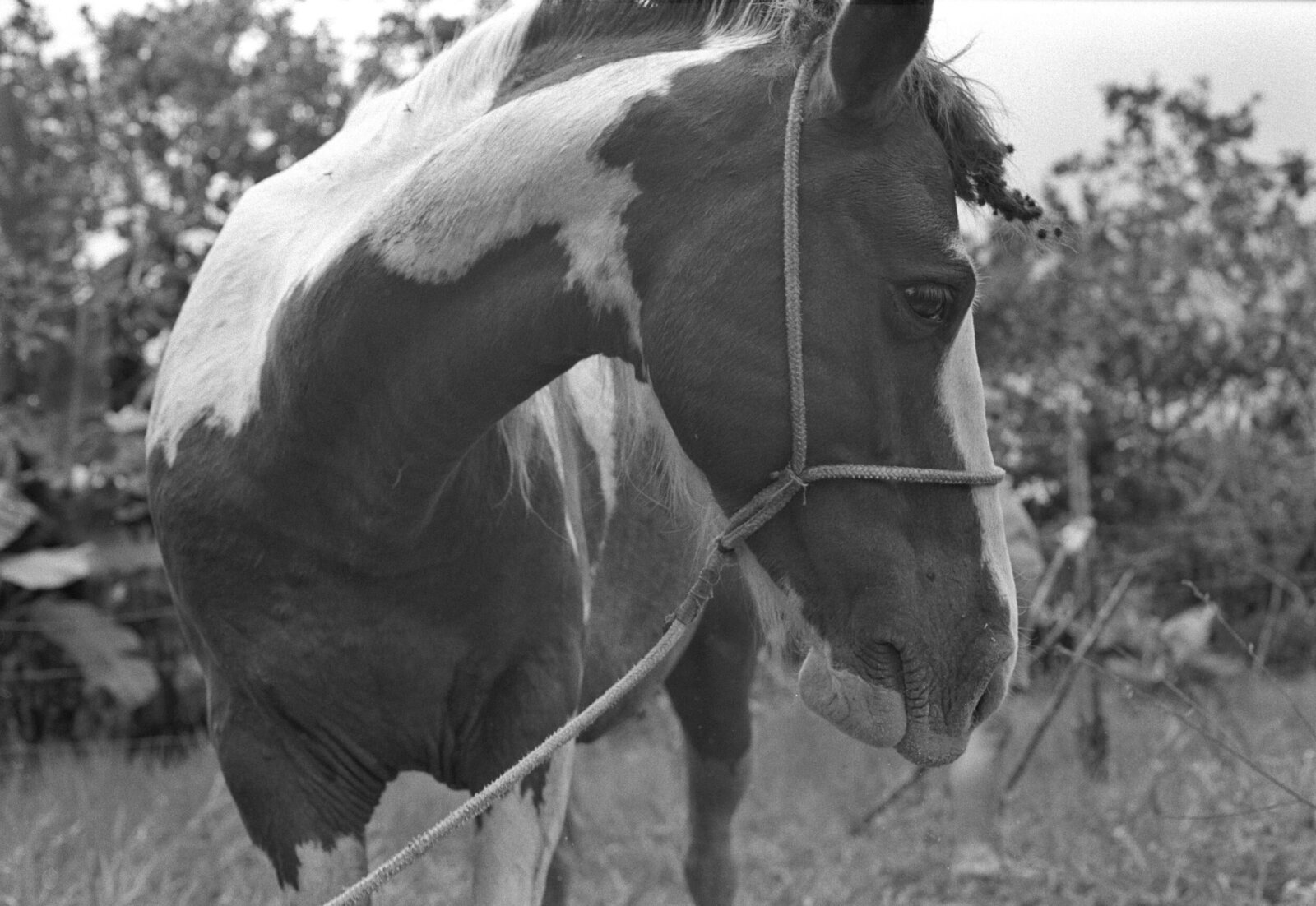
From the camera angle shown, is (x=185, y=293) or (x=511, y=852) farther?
(x=185, y=293)

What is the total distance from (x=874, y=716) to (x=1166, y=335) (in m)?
9.22

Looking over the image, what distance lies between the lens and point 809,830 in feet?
20.9

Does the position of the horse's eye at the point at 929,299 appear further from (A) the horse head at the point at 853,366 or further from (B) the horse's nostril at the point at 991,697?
(B) the horse's nostril at the point at 991,697

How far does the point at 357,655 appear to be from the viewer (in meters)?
2.44

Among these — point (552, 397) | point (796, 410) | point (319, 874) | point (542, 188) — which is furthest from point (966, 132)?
point (319, 874)

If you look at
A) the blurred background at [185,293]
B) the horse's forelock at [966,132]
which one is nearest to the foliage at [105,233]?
the blurred background at [185,293]

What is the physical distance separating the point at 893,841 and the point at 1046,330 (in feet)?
17.8

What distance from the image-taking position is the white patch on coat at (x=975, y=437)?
2.00 m

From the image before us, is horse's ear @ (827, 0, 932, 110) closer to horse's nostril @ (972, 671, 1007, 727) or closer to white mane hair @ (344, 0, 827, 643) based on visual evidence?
white mane hair @ (344, 0, 827, 643)

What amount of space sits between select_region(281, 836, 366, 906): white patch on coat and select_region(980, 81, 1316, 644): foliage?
8.02m

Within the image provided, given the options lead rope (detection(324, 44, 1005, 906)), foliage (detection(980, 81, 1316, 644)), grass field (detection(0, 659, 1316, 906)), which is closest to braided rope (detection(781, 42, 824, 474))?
lead rope (detection(324, 44, 1005, 906))

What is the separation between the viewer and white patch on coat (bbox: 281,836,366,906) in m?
2.54

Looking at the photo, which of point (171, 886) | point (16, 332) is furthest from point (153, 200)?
point (171, 886)

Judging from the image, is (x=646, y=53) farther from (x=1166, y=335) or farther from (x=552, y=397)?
(x=1166, y=335)
